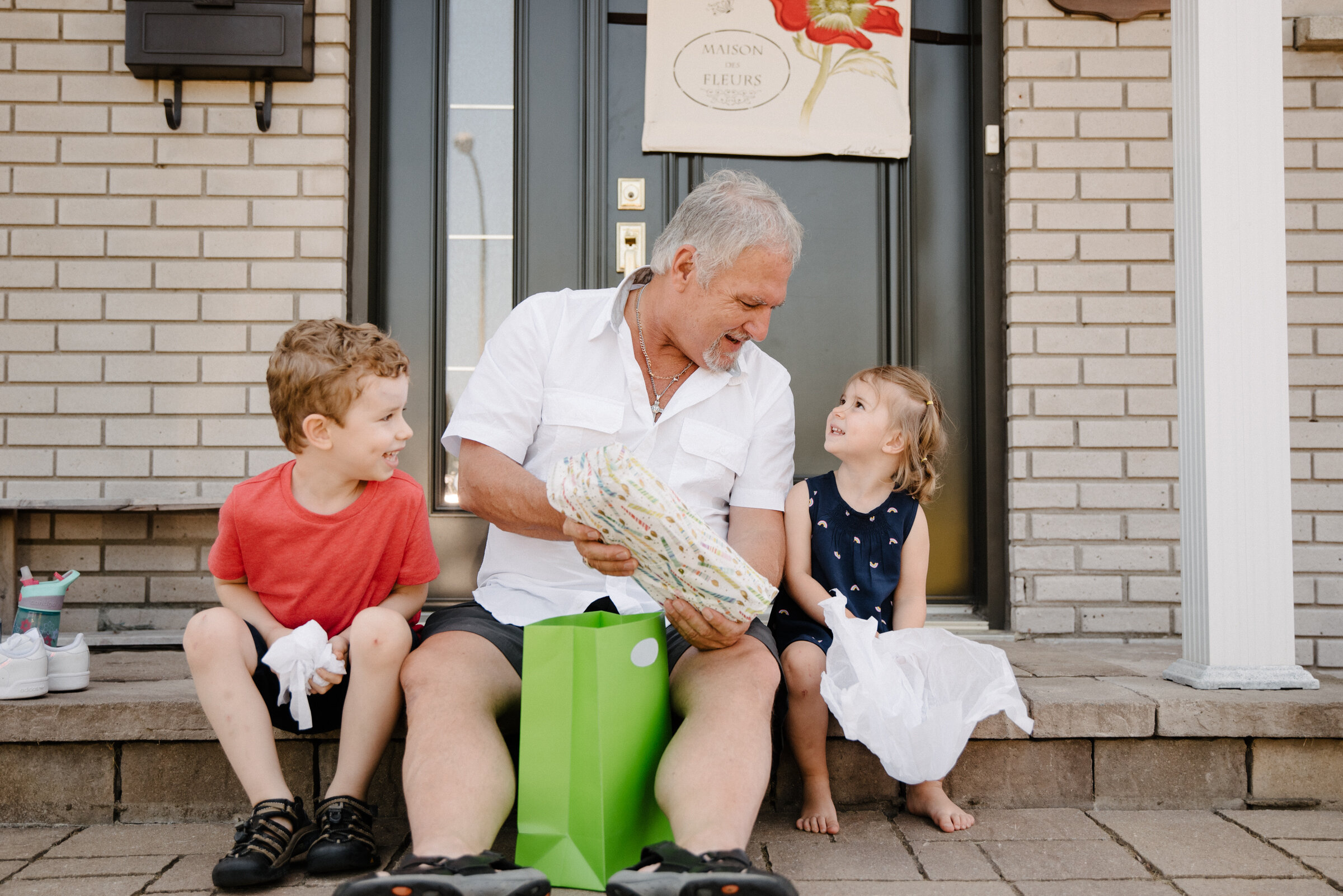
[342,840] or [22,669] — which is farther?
[22,669]

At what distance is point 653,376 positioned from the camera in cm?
215

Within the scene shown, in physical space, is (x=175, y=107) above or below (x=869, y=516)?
above

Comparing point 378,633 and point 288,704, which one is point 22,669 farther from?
point 378,633

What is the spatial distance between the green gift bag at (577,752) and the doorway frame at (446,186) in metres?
1.49

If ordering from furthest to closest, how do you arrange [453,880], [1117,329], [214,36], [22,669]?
[1117,329] < [214,36] < [22,669] < [453,880]

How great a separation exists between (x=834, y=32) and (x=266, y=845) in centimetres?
271

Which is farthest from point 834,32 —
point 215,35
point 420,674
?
point 420,674

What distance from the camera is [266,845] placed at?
5.28 ft

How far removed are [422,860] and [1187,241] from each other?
6.89 ft

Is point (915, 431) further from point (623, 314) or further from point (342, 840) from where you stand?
point (342, 840)

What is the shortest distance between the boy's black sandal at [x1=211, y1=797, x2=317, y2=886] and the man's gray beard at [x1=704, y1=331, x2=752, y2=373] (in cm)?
120

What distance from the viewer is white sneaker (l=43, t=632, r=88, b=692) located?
6.75ft

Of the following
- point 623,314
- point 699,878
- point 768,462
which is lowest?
point 699,878


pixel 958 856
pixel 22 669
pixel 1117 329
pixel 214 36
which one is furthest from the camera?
pixel 1117 329
